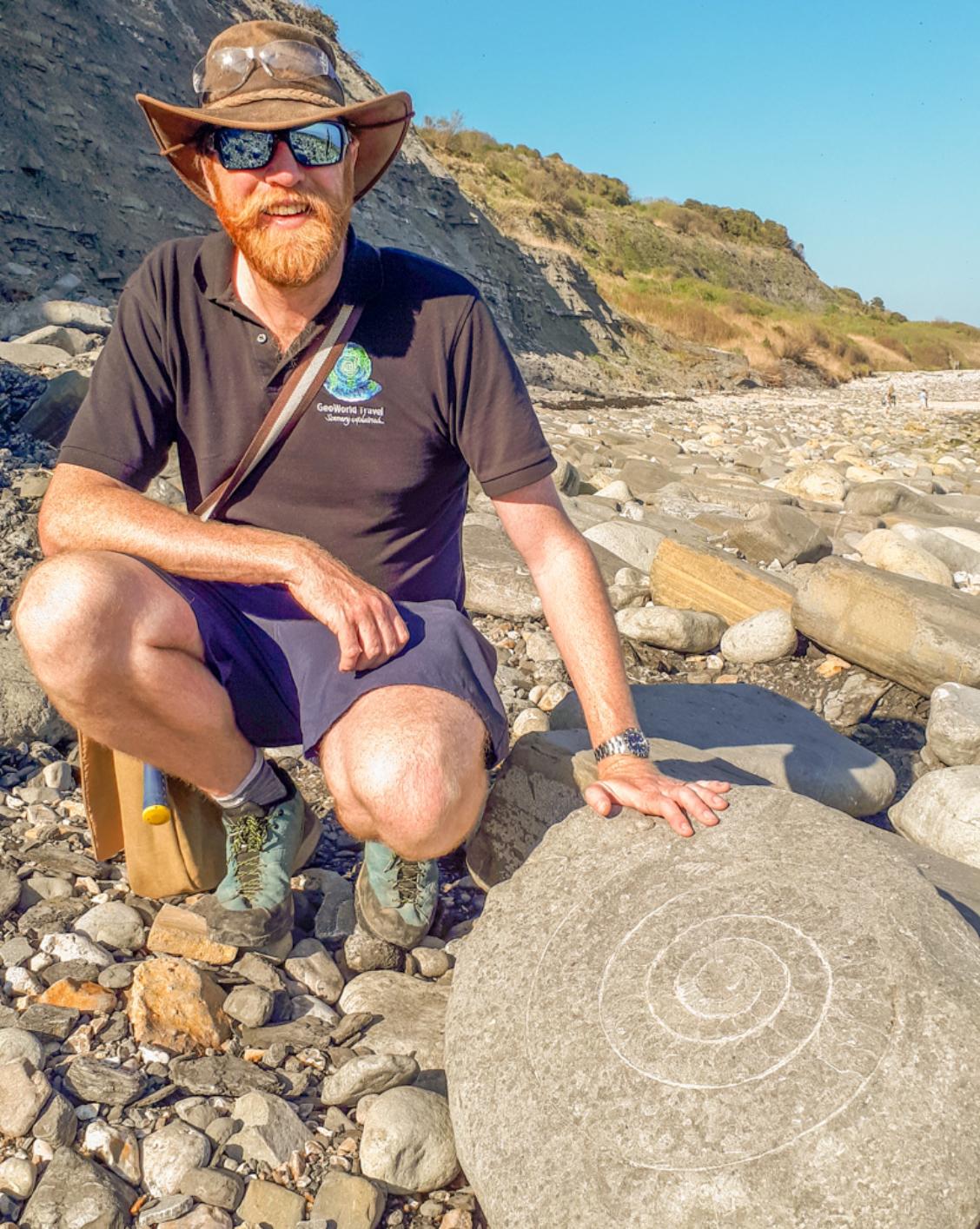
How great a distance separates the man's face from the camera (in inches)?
109

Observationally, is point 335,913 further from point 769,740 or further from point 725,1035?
point 769,740

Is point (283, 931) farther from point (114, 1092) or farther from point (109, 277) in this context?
point (109, 277)

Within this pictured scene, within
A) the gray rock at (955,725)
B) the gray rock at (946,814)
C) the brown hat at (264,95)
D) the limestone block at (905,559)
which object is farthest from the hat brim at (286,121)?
the limestone block at (905,559)

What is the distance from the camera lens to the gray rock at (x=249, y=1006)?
2420mm

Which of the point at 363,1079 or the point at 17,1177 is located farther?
the point at 363,1079

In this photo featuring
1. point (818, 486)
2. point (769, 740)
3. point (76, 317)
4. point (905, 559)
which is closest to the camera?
point (769, 740)

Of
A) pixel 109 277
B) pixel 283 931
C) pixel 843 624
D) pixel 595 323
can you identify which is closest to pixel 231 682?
pixel 283 931

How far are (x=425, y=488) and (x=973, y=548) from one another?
15.7 feet

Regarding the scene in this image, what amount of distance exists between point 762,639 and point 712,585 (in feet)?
1.70

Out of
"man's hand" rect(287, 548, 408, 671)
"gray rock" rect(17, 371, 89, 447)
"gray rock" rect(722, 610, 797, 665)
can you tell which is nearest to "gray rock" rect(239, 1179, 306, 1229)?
"man's hand" rect(287, 548, 408, 671)

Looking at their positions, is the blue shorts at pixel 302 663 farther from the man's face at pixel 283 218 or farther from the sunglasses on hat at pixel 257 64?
the sunglasses on hat at pixel 257 64

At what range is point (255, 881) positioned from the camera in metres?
2.72

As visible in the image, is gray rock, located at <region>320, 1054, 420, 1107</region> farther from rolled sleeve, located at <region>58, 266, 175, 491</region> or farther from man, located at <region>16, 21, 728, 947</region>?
rolled sleeve, located at <region>58, 266, 175, 491</region>

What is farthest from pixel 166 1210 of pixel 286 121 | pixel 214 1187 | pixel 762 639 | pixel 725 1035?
pixel 762 639
